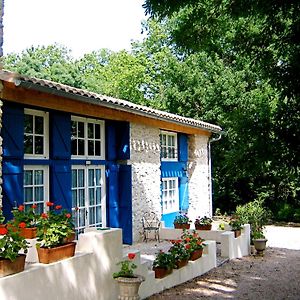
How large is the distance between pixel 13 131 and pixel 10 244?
149 inches

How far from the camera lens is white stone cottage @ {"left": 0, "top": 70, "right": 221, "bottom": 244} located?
25.9 feet

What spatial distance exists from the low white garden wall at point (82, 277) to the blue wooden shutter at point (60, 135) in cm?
327

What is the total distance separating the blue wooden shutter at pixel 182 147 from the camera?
50.2ft

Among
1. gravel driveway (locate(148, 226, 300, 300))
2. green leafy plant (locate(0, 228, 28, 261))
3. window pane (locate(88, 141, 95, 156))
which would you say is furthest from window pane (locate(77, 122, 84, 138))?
green leafy plant (locate(0, 228, 28, 261))

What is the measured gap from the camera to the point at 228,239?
10648mm

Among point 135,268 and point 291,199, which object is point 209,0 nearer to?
point 135,268

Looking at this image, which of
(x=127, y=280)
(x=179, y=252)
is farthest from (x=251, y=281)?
(x=127, y=280)

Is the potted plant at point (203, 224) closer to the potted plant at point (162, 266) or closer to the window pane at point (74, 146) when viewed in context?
the window pane at point (74, 146)

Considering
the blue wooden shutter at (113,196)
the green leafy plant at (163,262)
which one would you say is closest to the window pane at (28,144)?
the blue wooden shutter at (113,196)

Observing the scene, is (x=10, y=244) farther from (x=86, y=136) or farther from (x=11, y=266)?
(x=86, y=136)

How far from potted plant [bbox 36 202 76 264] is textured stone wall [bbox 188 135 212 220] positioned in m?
10.6

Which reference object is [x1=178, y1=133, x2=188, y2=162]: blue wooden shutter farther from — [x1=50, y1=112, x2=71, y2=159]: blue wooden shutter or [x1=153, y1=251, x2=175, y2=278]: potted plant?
[x1=153, y1=251, x2=175, y2=278]: potted plant

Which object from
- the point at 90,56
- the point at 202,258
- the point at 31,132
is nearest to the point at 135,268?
the point at 202,258

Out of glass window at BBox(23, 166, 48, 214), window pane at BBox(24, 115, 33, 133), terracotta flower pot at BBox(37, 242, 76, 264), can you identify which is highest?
window pane at BBox(24, 115, 33, 133)
